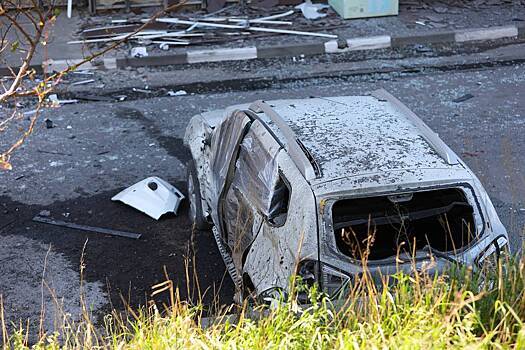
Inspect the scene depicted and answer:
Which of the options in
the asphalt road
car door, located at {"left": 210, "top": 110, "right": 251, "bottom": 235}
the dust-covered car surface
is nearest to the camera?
the dust-covered car surface

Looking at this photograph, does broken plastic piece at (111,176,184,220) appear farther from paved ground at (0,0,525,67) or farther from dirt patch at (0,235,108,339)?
paved ground at (0,0,525,67)

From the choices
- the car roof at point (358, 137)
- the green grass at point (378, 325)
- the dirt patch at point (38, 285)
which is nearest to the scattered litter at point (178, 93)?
the dirt patch at point (38, 285)

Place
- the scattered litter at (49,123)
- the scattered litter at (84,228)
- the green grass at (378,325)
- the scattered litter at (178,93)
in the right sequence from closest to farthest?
the green grass at (378,325), the scattered litter at (84,228), the scattered litter at (49,123), the scattered litter at (178,93)

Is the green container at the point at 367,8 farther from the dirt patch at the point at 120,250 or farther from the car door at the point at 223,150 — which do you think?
the car door at the point at 223,150

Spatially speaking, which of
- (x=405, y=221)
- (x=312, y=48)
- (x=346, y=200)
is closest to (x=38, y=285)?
(x=346, y=200)

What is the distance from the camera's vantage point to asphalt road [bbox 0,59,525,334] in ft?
24.3

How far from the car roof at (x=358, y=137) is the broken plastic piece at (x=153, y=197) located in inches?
80.2

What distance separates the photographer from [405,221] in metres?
5.78

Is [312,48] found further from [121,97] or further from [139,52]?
[121,97]

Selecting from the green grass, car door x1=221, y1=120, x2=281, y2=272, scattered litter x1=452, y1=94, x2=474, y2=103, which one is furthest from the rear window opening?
scattered litter x1=452, y1=94, x2=474, y2=103

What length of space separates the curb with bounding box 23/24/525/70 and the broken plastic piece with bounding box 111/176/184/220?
191 inches

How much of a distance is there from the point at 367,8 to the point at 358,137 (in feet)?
30.7

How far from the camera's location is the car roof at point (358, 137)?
228 inches

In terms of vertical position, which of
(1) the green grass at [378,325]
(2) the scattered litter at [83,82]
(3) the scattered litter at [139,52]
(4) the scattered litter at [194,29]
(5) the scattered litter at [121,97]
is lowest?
(5) the scattered litter at [121,97]
